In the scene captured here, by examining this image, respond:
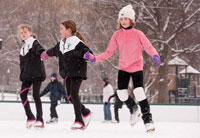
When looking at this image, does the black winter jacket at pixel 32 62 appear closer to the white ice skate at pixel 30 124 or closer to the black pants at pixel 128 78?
the white ice skate at pixel 30 124

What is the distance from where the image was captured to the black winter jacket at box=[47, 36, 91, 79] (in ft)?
18.3

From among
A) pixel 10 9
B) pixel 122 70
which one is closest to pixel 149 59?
pixel 10 9

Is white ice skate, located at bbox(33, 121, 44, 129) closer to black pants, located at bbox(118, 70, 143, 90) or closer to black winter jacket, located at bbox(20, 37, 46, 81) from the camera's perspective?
black winter jacket, located at bbox(20, 37, 46, 81)

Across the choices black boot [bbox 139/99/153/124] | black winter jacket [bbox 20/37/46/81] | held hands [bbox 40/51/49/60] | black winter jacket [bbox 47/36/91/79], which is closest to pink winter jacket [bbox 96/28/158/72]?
black winter jacket [bbox 47/36/91/79]

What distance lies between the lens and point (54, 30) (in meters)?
19.5

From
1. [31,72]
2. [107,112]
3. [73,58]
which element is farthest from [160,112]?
[73,58]

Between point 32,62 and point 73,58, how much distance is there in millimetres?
767

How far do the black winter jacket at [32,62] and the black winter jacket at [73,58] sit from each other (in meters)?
0.45

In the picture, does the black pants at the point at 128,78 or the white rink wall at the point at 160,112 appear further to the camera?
the white rink wall at the point at 160,112

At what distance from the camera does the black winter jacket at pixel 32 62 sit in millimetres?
5941

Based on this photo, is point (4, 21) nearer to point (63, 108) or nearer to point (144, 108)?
point (63, 108)

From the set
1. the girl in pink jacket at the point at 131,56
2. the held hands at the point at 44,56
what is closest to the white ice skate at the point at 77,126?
the girl in pink jacket at the point at 131,56

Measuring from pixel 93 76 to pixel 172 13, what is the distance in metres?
5.53

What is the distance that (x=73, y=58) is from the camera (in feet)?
18.4
